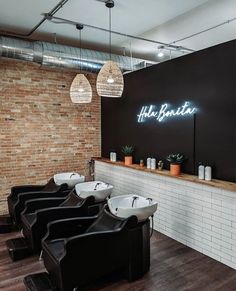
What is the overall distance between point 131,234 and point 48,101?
3.76 metres

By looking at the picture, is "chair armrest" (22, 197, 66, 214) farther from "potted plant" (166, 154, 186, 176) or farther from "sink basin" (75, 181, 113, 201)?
"potted plant" (166, 154, 186, 176)

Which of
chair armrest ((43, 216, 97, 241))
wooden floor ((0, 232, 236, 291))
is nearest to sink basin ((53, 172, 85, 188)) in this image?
wooden floor ((0, 232, 236, 291))

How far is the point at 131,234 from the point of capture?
307 cm

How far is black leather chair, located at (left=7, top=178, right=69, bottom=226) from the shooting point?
14.9 feet

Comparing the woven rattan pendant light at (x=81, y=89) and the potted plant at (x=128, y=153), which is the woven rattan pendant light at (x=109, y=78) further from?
the potted plant at (x=128, y=153)

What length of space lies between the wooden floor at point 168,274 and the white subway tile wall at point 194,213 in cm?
18

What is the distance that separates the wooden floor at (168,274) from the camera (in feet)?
9.84

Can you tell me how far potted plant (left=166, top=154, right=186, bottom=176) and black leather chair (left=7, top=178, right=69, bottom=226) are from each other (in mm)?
2076

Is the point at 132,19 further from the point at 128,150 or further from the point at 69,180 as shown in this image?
the point at 69,180

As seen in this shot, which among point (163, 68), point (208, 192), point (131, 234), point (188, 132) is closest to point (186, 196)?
point (208, 192)

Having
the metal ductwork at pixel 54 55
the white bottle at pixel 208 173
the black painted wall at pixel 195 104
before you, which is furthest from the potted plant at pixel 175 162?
the metal ductwork at pixel 54 55

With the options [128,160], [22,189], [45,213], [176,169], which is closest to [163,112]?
[176,169]

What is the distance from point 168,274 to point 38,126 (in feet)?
12.9

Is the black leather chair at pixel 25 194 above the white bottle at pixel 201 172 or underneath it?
underneath
